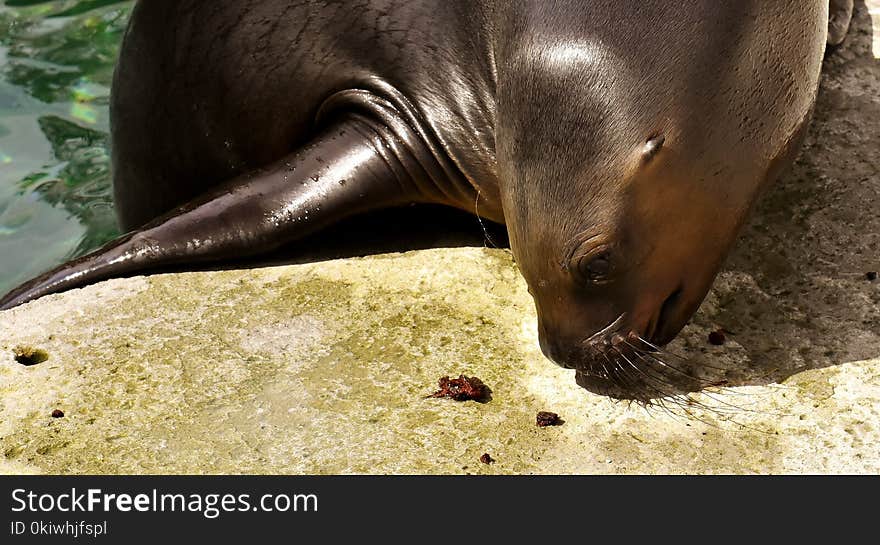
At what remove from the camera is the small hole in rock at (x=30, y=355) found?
4.29 m

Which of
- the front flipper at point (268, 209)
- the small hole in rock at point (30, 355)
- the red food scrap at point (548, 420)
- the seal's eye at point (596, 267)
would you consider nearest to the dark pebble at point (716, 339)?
the seal's eye at point (596, 267)

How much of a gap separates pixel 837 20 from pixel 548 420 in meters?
2.64

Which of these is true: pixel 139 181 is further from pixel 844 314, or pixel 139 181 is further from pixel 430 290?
pixel 844 314

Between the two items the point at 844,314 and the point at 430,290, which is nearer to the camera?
the point at 844,314

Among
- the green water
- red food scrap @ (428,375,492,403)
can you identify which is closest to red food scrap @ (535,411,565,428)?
red food scrap @ (428,375,492,403)

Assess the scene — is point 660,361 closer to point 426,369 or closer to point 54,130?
point 426,369

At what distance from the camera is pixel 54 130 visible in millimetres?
8297

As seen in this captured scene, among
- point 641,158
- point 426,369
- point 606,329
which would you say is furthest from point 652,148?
point 426,369

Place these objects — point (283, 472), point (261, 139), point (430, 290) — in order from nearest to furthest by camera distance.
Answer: point (283, 472)
point (430, 290)
point (261, 139)

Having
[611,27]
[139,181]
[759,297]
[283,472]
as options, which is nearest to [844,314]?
[759,297]

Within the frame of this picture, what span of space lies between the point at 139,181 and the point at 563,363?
2.69m

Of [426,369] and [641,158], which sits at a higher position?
[641,158]

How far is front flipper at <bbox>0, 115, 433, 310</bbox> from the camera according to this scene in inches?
192

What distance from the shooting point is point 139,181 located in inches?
238
